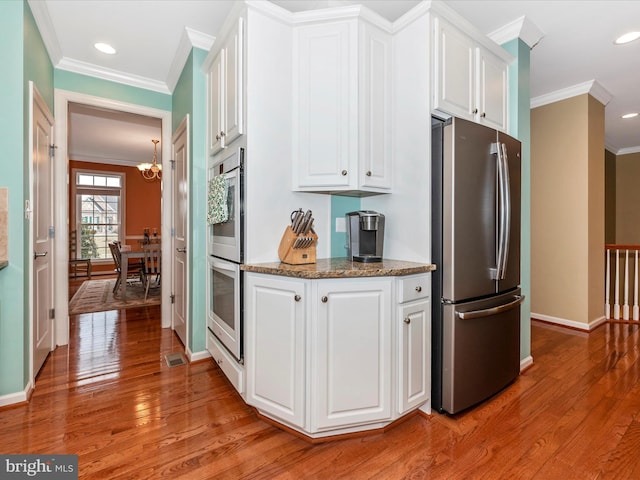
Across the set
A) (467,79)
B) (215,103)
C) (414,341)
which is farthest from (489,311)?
(215,103)

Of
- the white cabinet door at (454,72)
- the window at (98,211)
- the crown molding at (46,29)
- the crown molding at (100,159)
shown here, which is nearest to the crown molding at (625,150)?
the white cabinet door at (454,72)

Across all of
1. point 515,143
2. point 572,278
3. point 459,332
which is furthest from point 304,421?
point 572,278

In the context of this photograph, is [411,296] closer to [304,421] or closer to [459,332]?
[459,332]

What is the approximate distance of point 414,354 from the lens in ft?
6.40

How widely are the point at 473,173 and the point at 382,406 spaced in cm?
147

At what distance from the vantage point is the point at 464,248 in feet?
6.77

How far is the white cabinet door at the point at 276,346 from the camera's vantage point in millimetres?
1770

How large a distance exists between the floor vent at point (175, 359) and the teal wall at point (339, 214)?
161 cm

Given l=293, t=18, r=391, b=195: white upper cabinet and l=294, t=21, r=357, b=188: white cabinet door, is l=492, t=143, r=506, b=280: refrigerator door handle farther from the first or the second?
l=294, t=21, r=357, b=188: white cabinet door

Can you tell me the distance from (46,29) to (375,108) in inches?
103

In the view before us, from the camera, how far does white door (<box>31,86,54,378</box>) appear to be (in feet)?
8.07

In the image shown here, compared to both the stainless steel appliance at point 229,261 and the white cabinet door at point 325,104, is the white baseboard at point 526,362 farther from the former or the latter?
the stainless steel appliance at point 229,261

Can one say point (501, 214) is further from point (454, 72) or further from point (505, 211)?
point (454, 72)

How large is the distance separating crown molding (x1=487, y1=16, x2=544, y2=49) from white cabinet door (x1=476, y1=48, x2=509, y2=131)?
10.1 inches
